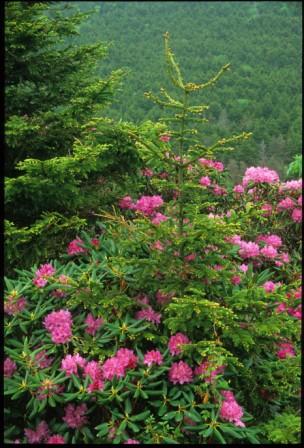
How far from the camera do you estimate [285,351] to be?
9.74 ft

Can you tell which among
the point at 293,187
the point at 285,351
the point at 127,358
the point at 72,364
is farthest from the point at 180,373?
the point at 293,187

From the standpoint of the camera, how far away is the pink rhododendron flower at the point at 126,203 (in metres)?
3.99

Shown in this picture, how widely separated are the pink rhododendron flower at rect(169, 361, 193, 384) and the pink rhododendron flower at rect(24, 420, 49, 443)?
2.05 ft

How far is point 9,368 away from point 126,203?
167cm

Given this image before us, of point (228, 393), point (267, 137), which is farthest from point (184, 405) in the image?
point (267, 137)

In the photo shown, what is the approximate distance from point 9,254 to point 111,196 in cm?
85

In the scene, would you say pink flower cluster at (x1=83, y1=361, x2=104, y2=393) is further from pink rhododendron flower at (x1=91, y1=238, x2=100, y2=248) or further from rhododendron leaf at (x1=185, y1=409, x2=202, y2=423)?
pink rhododendron flower at (x1=91, y1=238, x2=100, y2=248)

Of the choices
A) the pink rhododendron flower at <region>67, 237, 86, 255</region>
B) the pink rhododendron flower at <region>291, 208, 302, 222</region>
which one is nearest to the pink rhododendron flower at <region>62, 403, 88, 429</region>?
the pink rhododendron flower at <region>67, 237, 86, 255</region>

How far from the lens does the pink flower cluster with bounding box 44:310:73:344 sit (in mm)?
2631

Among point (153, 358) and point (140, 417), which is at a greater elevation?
point (153, 358)

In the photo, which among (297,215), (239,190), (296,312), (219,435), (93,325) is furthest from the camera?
(239,190)

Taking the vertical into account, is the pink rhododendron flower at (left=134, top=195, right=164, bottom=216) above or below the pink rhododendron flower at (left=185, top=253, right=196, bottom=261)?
below

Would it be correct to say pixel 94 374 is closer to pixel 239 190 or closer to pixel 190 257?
pixel 190 257

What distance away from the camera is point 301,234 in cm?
389
